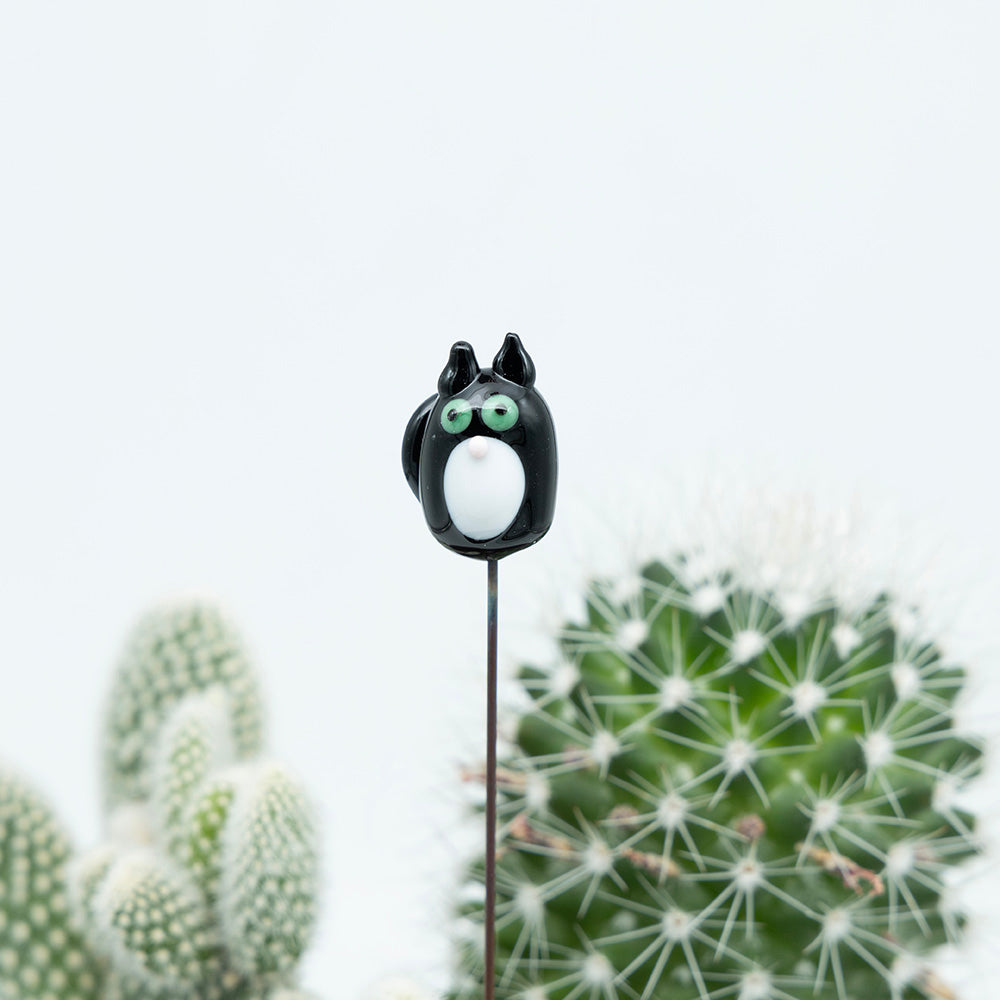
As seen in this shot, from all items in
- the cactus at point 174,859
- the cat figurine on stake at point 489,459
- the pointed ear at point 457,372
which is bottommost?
the cactus at point 174,859

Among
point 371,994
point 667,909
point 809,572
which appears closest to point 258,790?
point 371,994

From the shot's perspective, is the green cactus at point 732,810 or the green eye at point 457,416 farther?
the green cactus at point 732,810

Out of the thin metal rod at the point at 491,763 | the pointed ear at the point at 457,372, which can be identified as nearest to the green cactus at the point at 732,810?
the thin metal rod at the point at 491,763

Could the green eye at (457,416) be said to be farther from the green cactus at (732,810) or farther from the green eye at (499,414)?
the green cactus at (732,810)

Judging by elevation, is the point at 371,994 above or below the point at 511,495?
below

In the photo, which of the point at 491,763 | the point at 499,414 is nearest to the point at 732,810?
the point at 491,763

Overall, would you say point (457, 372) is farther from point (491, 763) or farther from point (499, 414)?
point (491, 763)

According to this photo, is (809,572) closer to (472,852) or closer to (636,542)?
(636,542)
